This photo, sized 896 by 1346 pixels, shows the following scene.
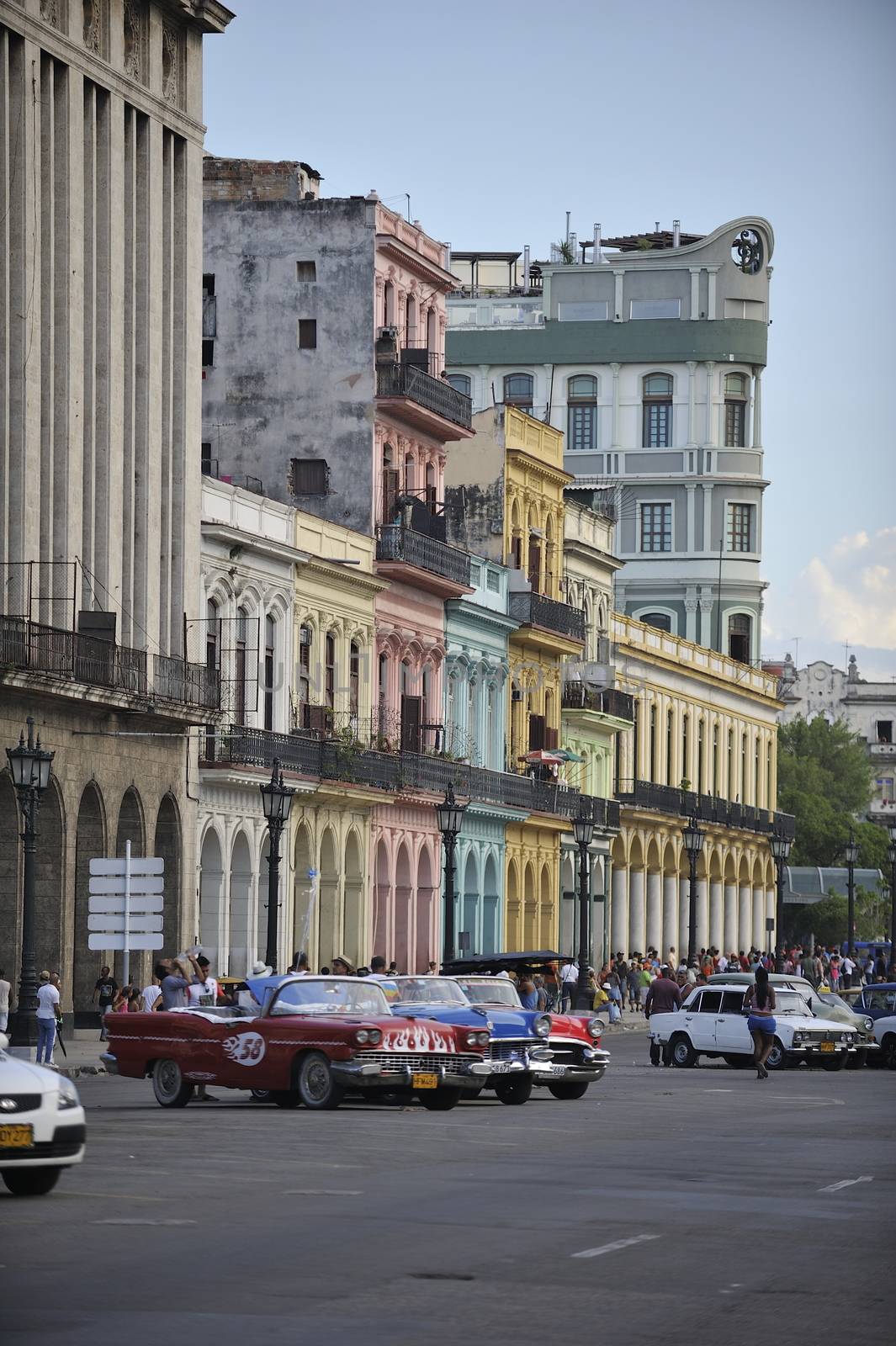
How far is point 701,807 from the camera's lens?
298 feet

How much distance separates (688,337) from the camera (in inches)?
3861

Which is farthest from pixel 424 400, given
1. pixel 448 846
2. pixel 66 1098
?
pixel 66 1098

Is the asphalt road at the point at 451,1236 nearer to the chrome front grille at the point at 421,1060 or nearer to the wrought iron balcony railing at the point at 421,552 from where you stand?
the chrome front grille at the point at 421,1060

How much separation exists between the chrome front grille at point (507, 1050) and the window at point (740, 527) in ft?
229

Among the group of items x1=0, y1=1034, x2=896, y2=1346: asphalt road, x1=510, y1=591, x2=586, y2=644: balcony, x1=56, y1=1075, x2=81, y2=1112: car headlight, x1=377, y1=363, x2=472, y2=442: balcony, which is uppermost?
x1=377, y1=363, x2=472, y2=442: balcony

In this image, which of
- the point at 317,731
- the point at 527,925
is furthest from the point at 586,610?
the point at 317,731

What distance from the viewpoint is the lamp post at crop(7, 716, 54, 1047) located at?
3434 centimetres

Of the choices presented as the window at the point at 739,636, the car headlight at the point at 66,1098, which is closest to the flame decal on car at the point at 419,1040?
the car headlight at the point at 66,1098

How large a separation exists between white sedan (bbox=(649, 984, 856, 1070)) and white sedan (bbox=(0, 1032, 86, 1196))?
2367 cm

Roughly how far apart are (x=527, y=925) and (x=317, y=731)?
60.7 ft

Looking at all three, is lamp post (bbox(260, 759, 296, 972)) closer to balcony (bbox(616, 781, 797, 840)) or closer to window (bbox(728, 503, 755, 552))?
balcony (bbox(616, 781, 797, 840))

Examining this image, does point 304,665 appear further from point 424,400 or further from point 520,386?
point 520,386

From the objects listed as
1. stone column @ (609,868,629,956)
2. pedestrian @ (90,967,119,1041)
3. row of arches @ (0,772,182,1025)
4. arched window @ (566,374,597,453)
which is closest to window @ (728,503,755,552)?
arched window @ (566,374,597,453)

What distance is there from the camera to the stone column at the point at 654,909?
8700cm
